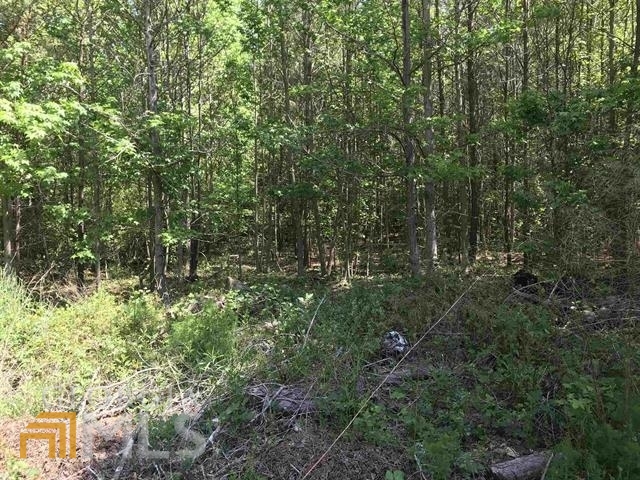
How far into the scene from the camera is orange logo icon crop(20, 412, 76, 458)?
13.4ft

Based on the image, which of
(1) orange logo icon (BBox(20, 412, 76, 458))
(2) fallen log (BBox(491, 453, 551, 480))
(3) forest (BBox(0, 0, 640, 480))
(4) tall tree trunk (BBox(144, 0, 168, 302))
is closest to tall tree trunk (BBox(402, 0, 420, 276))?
(3) forest (BBox(0, 0, 640, 480))

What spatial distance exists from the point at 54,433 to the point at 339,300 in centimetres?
462

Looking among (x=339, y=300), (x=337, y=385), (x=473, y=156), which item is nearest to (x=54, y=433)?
(x=337, y=385)

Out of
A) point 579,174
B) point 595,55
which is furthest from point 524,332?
point 595,55

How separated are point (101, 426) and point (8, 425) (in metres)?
0.77

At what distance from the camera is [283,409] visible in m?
4.46

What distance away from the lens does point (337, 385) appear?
4730 millimetres

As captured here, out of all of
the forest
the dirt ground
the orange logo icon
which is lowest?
the dirt ground

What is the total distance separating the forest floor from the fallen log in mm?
103

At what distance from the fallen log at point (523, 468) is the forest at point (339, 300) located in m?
0.01

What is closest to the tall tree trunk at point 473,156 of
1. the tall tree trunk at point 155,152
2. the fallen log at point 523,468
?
the tall tree trunk at point 155,152

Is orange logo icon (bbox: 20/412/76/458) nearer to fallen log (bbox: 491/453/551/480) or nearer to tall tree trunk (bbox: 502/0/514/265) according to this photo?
fallen log (bbox: 491/453/551/480)

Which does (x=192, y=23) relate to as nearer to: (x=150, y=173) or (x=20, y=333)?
Result: (x=150, y=173)

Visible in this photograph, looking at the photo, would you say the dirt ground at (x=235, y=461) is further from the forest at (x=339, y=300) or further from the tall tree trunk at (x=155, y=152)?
the tall tree trunk at (x=155, y=152)
